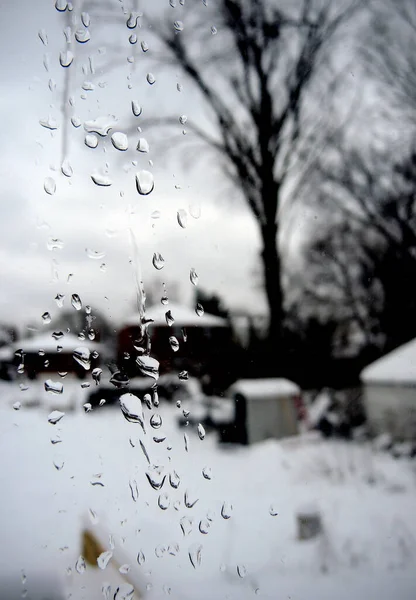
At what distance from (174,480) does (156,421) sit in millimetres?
107

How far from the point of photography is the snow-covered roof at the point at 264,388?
86cm

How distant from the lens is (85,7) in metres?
0.83

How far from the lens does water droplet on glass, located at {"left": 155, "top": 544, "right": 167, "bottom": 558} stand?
0.73m

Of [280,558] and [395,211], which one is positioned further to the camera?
[395,211]

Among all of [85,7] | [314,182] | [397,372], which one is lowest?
[397,372]

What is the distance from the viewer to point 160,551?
0.73m

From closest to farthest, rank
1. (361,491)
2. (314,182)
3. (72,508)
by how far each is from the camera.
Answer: (72,508), (361,491), (314,182)

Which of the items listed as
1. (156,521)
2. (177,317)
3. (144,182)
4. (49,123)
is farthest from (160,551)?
(49,123)

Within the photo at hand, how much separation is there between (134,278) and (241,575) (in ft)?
1.86

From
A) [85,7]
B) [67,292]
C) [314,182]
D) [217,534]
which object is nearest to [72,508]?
[217,534]

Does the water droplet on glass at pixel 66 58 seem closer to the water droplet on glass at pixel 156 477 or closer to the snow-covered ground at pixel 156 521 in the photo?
the snow-covered ground at pixel 156 521

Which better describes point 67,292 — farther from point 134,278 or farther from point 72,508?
point 72,508

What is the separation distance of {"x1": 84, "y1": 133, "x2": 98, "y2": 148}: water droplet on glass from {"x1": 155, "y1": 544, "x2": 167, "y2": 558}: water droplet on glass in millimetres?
739

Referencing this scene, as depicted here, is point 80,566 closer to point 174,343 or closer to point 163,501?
point 163,501
